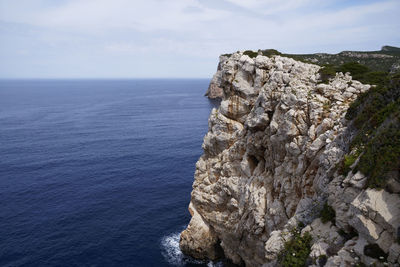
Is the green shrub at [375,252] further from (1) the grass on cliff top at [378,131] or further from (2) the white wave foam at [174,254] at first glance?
(2) the white wave foam at [174,254]

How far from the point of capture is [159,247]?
4469 centimetres

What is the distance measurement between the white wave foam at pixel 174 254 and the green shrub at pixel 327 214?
27.5 metres

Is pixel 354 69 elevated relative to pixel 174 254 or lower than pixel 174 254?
elevated

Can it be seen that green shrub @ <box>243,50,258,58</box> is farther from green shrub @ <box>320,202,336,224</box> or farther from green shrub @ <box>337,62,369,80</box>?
green shrub @ <box>320,202,336,224</box>

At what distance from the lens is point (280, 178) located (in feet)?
95.7

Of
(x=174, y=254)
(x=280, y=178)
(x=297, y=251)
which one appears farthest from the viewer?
(x=174, y=254)

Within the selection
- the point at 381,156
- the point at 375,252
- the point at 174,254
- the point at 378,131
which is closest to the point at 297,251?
the point at 375,252

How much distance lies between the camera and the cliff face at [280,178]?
15367 mm

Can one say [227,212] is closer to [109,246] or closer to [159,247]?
[159,247]

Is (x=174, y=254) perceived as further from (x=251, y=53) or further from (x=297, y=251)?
(x=251, y=53)

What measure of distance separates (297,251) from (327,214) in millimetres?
3393

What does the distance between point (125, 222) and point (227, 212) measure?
2117 cm

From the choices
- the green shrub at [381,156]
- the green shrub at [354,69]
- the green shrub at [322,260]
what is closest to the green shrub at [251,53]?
the green shrub at [354,69]

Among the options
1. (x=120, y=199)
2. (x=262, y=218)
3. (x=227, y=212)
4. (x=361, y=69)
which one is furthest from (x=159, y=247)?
(x=361, y=69)
